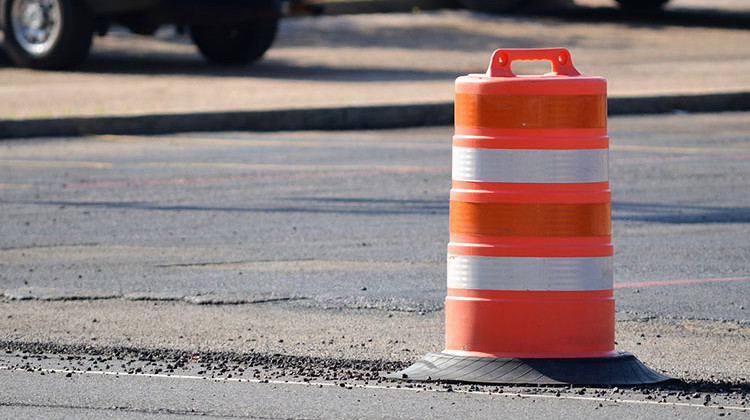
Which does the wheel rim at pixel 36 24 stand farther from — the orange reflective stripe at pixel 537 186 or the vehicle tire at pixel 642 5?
the vehicle tire at pixel 642 5

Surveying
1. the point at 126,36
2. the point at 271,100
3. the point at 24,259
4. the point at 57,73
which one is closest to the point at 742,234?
the point at 24,259

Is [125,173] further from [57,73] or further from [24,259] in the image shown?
[57,73]

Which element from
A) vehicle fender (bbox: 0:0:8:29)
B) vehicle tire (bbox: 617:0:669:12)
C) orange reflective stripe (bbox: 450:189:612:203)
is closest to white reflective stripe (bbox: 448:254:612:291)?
Result: orange reflective stripe (bbox: 450:189:612:203)

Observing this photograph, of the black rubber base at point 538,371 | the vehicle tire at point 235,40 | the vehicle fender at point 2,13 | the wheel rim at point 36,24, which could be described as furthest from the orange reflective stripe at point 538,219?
the vehicle tire at point 235,40

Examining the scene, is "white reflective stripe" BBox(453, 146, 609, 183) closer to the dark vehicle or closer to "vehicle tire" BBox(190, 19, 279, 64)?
the dark vehicle

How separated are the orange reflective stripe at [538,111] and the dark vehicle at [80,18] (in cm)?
1204

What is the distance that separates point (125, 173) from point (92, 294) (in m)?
4.40

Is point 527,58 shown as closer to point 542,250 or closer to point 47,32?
point 542,250

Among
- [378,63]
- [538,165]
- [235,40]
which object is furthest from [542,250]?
[378,63]

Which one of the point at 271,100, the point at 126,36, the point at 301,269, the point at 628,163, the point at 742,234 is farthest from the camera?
the point at 126,36

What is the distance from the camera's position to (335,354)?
5586 millimetres

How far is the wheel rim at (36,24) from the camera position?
17109 millimetres

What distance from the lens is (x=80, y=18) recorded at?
17.1 metres

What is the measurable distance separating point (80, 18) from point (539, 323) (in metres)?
12.8
